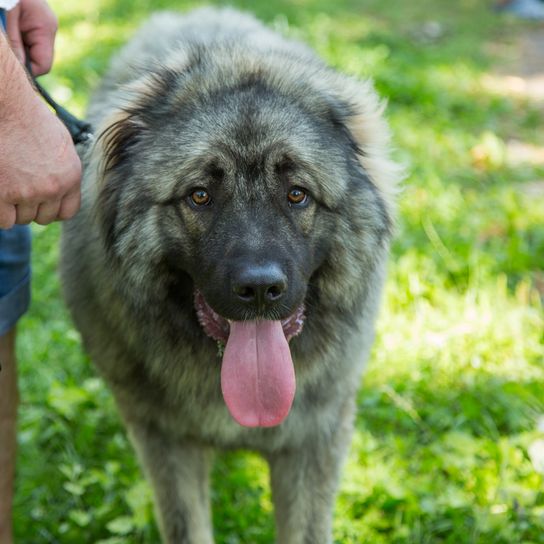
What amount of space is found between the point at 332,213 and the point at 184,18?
224 cm

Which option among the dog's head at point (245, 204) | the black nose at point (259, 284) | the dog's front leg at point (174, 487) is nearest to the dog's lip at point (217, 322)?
the dog's head at point (245, 204)

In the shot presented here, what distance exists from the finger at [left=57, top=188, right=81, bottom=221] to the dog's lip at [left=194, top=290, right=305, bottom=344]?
0.57 m

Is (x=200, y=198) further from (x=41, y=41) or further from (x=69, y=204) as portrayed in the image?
(x=41, y=41)

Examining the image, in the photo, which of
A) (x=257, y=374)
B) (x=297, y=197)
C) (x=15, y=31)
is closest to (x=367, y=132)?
(x=297, y=197)

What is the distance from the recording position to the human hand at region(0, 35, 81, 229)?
2221mm

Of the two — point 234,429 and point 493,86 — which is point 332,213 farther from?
point 493,86

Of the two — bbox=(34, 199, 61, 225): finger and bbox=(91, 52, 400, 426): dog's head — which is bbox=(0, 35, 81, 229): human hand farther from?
bbox=(91, 52, 400, 426): dog's head

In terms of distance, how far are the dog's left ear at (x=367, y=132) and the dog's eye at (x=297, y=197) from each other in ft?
1.02

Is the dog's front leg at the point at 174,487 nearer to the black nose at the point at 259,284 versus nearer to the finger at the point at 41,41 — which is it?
the black nose at the point at 259,284

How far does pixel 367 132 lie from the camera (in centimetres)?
313

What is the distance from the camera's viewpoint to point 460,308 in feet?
14.7

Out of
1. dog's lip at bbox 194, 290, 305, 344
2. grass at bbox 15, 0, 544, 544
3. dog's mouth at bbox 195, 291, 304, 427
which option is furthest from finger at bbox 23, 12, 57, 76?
grass at bbox 15, 0, 544, 544

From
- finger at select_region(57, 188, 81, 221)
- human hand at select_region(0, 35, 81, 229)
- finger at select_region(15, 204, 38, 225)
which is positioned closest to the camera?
human hand at select_region(0, 35, 81, 229)

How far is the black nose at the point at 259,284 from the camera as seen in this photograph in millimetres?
2594
